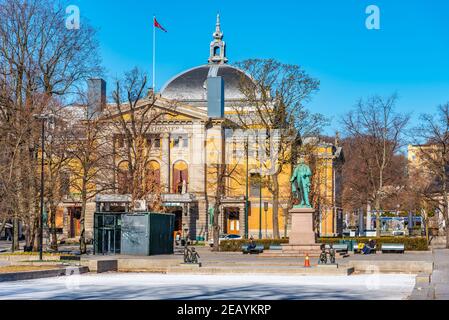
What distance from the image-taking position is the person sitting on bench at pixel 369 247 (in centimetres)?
5212

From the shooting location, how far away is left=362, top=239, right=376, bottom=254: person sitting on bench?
5212cm

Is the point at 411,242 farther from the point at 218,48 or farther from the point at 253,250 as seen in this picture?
the point at 218,48

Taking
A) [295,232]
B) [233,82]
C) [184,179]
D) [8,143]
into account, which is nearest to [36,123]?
[8,143]

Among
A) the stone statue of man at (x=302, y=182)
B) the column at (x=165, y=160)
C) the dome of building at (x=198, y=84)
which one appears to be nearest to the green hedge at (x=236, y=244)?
the stone statue of man at (x=302, y=182)

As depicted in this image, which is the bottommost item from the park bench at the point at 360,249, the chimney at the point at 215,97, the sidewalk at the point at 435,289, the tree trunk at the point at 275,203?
the sidewalk at the point at 435,289

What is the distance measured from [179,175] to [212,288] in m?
62.3

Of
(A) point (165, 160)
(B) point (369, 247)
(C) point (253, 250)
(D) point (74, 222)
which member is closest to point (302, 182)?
(C) point (253, 250)

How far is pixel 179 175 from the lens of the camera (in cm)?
8731

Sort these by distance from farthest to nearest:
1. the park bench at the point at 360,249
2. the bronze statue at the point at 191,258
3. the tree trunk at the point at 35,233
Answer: the park bench at the point at 360,249 → the tree trunk at the point at 35,233 → the bronze statue at the point at 191,258

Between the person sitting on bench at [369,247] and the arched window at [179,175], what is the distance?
34.9m

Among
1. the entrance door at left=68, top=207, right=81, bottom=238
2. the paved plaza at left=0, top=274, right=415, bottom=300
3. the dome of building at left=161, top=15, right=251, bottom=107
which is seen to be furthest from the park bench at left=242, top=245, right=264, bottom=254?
the dome of building at left=161, top=15, right=251, bottom=107

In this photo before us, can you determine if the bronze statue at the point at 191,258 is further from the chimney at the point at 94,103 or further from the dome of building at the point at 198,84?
the dome of building at the point at 198,84

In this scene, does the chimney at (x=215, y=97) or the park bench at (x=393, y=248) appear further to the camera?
the chimney at (x=215, y=97)

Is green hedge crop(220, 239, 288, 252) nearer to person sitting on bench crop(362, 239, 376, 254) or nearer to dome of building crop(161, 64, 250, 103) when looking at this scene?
person sitting on bench crop(362, 239, 376, 254)
